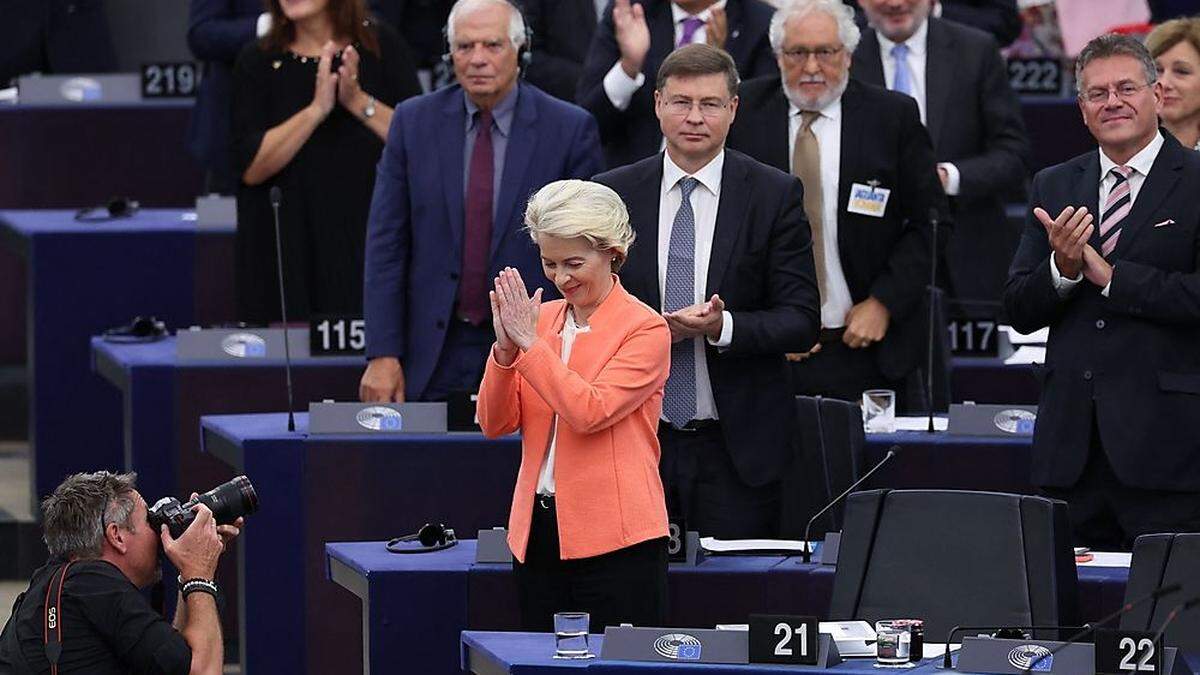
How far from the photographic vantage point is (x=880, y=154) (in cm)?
615

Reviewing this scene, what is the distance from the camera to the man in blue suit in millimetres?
5973

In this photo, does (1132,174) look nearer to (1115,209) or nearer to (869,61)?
(1115,209)

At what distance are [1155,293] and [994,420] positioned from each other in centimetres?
77

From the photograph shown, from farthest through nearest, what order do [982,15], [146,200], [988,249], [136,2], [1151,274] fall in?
[136,2] → [146,200] → [982,15] → [988,249] → [1151,274]

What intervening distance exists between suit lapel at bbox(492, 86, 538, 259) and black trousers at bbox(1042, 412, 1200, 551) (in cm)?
143

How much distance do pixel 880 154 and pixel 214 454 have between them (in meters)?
1.74

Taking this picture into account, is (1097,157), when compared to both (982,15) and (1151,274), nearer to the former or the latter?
(1151,274)

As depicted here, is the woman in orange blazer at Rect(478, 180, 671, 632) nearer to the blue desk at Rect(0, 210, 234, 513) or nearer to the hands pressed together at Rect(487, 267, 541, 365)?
the hands pressed together at Rect(487, 267, 541, 365)

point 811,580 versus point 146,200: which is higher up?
point 146,200

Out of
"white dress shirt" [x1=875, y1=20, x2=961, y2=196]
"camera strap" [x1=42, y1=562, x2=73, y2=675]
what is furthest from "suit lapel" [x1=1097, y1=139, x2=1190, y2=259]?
"camera strap" [x1=42, y1=562, x2=73, y2=675]

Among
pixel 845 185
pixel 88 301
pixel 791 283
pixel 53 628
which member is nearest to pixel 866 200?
pixel 845 185

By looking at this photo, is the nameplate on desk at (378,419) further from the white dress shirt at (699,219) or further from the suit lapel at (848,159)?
the suit lapel at (848,159)

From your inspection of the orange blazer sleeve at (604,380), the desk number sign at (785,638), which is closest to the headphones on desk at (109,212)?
the orange blazer sleeve at (604,380)

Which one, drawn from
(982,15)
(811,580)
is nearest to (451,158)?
(811,580)
